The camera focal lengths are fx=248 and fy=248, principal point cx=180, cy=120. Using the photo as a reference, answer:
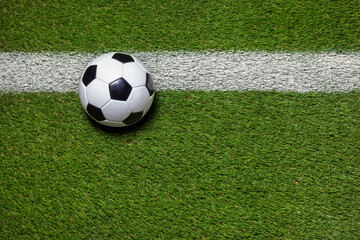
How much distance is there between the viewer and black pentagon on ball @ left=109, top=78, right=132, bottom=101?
1.67 m

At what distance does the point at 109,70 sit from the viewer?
171 cm

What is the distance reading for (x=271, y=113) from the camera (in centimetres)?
204

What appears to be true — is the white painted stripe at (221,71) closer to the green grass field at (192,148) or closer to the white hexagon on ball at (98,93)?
the green grass field at (192,148)

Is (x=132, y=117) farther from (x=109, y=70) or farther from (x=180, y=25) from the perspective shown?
(x=180, y=25)

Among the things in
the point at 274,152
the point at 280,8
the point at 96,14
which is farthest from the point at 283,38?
the point at 96,14

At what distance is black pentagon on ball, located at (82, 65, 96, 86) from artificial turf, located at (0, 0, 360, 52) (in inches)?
19.7

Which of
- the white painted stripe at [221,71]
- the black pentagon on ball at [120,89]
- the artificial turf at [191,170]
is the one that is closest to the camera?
the black pentagon on ball at [120,89]

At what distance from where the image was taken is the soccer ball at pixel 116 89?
1685 millimetres

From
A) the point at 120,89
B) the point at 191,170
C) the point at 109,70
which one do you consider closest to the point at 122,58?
the point at 109,70

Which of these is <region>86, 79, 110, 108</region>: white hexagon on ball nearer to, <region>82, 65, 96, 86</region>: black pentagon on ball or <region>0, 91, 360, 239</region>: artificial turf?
<region>82, 65, 96, 86</region>: black pentagon on ball

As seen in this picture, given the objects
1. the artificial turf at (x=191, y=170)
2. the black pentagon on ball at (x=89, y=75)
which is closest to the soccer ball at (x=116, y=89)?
the black pentagon on ball at (x=89, y=75)

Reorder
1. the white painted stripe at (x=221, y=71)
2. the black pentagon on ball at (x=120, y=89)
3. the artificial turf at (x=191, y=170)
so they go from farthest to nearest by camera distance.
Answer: the white painted stripe at (x=221, y=71)
the artificial turf at (x=191, y=170)
the black pentagon on ball at (x=120, y=89)

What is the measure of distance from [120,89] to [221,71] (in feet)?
2.91

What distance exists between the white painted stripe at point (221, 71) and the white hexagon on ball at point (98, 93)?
1.70 ft
